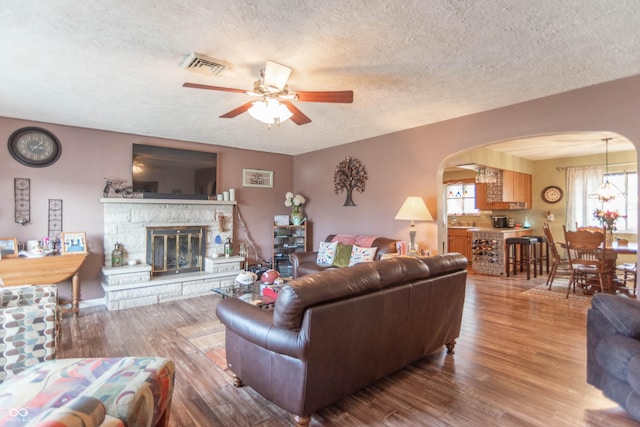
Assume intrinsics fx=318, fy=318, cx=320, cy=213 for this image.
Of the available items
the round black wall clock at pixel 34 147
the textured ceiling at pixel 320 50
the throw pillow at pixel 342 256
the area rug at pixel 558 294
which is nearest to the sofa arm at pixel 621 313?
the textured ceiling at pixel 320 50

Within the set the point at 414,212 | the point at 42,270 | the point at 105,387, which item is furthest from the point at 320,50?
the point at 42,270

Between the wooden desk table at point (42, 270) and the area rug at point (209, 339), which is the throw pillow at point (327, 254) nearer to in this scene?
the area rug at point (209, 339)

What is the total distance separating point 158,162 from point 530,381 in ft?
16.7

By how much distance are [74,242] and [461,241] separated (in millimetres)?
7027

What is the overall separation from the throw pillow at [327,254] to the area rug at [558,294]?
2823mm

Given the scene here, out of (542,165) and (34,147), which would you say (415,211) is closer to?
(34,147)

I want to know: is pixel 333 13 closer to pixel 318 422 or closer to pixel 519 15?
pixel 519 15

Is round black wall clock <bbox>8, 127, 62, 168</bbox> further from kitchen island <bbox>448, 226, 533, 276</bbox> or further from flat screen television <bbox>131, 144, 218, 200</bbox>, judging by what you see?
kitchen island <bbox>448, 226, 533, 276</bbox>

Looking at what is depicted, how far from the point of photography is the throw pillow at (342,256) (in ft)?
15.0

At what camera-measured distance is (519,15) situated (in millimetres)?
1841

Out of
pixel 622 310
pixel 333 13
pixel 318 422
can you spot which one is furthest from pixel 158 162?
pixel 622 310

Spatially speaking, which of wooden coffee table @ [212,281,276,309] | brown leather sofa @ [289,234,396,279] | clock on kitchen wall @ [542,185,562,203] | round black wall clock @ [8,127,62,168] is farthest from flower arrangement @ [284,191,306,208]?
clock on kitchen wall @ [542,185,562,203]

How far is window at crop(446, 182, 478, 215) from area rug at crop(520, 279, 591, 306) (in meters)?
2.87

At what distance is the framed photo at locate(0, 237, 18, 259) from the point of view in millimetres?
3646
